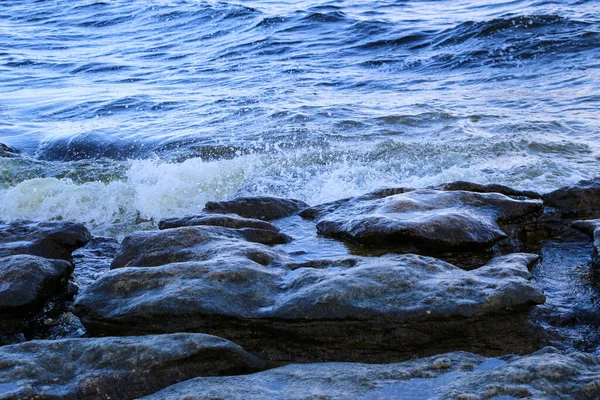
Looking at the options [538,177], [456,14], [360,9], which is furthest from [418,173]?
[360,9]

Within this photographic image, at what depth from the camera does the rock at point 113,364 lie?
3051 millimetres

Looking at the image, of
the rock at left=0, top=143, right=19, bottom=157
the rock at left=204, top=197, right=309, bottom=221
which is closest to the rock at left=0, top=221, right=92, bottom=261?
Answer: the rock at left=204, top=197, right=309, bottom=221

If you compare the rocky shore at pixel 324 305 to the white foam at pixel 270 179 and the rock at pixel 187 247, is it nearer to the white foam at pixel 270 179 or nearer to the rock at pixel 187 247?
the rock at pixel 187 247

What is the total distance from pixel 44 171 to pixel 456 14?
36.0ft

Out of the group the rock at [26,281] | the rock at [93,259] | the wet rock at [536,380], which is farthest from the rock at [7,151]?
the wet rock at [536,380]

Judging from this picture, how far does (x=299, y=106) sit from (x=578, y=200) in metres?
6.18

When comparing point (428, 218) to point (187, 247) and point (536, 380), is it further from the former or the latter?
point (536, 380)

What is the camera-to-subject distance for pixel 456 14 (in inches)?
671

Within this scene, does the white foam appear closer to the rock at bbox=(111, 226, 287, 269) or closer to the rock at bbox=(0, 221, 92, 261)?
the rock at bbox=(0, 221, 92, 261)

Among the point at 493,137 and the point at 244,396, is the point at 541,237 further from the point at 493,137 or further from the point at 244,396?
the point at 493,137

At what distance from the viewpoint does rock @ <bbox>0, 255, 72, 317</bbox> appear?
4.28 m

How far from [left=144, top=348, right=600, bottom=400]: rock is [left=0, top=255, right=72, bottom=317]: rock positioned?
1.68 meters

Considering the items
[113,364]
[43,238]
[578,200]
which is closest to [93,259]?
[43,238]

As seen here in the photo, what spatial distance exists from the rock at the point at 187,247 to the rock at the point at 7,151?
589 cm
